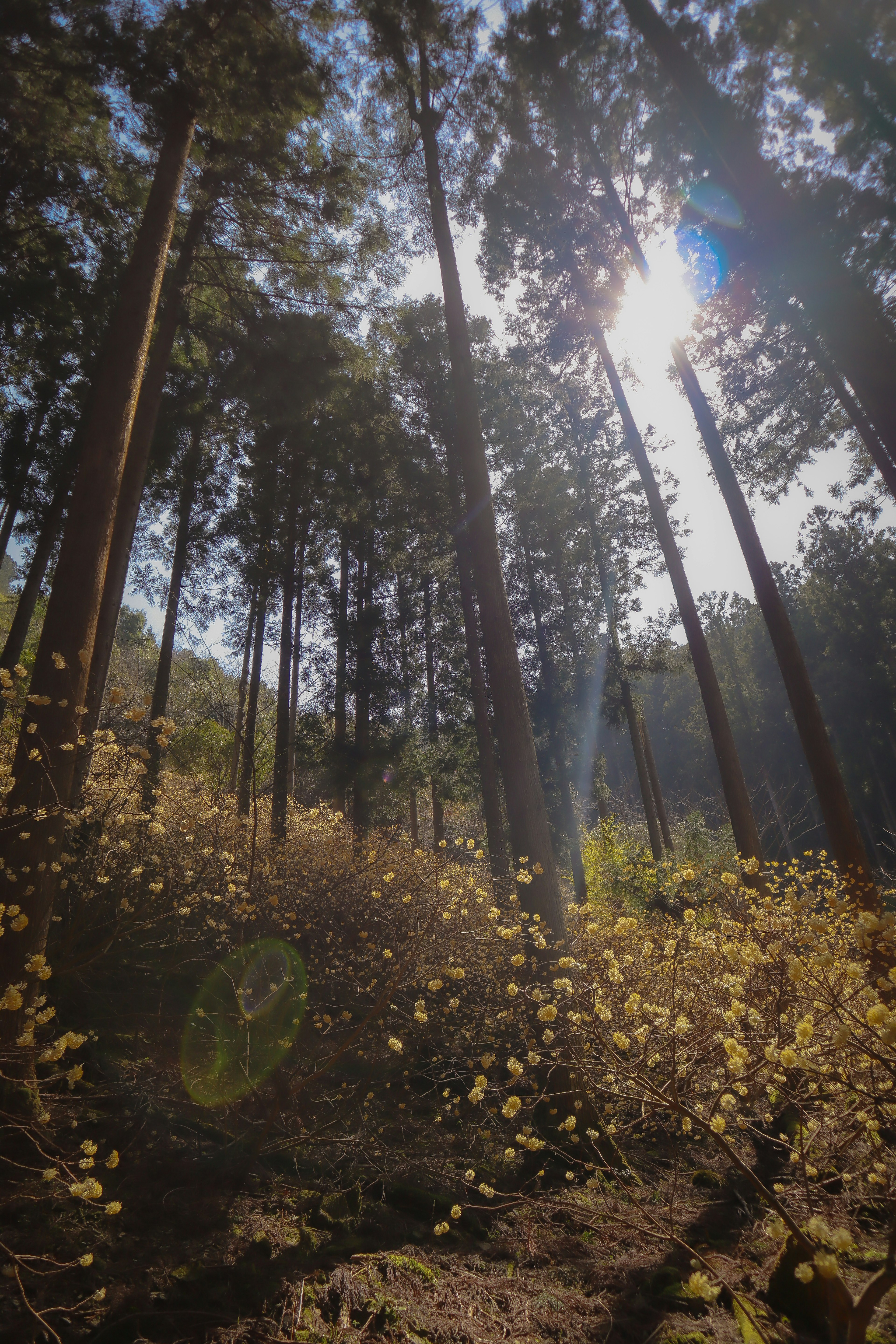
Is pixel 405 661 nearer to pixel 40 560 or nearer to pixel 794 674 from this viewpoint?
pixel 40 560

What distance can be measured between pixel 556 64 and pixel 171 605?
34.3 feet

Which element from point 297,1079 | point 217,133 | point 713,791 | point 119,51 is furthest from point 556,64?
point 713,791

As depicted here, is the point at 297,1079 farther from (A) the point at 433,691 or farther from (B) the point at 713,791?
(B) the point at 713,791

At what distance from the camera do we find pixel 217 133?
5.93 meters

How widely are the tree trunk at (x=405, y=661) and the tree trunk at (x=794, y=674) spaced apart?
25.0 ft

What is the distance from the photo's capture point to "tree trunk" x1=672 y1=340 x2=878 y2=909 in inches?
225

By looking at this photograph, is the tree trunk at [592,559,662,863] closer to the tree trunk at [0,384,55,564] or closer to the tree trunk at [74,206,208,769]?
the tree trunk at [74,206,208,769]

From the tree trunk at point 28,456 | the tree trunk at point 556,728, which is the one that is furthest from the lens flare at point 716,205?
the tree trunk at point 28,456

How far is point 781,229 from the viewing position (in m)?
5.75

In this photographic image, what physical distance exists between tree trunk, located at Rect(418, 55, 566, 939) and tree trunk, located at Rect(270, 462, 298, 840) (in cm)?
479

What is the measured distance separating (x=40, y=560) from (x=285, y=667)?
4.89 meters

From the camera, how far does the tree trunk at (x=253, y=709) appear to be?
142 inches

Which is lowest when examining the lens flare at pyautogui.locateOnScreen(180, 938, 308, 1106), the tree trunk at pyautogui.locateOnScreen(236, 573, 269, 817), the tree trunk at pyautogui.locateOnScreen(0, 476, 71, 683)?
the lens flare at pyautogui.locateOnScreen(180, 938, 308, 1106)

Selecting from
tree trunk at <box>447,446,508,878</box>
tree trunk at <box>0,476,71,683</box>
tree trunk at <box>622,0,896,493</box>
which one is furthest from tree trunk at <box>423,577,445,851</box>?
tree trunk at <box>622,0,896,493</box>
